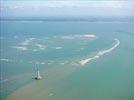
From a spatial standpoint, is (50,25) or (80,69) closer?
(80,69)

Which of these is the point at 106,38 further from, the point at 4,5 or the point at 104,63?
the point at 4,5

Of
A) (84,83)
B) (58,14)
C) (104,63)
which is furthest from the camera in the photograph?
(58,14)

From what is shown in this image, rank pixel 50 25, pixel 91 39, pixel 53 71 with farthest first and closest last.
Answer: pixel 50 25 < pixel 91 39 < pixel 53 71

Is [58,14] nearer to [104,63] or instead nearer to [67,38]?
[67,38]

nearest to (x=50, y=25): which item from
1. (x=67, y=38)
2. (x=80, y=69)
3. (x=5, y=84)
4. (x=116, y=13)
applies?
(x=67, y=38)

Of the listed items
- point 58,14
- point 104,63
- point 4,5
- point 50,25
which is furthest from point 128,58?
point 4,5

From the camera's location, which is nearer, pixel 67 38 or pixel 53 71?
pixel 53 71
